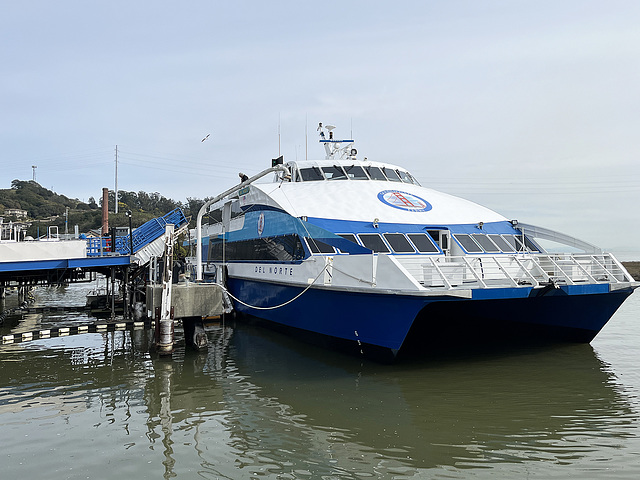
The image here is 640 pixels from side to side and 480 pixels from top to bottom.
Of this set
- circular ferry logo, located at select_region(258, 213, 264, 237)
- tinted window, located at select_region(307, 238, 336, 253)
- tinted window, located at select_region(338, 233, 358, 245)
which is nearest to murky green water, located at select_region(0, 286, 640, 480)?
tinted window, located at select_region(307, 238, 336, 253)

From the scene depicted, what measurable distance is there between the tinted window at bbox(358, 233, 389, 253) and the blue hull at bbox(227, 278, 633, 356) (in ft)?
4.95

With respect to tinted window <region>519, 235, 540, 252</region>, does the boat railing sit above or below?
below

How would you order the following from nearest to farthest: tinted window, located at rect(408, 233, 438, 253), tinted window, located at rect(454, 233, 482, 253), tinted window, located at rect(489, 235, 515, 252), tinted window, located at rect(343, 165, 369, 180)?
tinted window, located at rect(408, 233, 438, 253) < tinted window, located at rect(454, 233, 482, 253) < tinted window, located at rect(489, 235, 515, 252) < tinted window, located at rect(343, 165, 369, 180)

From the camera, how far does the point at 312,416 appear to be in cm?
768

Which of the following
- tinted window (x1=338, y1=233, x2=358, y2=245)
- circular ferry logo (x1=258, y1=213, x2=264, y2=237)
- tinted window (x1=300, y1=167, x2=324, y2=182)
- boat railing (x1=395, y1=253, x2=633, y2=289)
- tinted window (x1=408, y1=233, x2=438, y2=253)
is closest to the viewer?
boat railing (x1=395, y1=253, x2=633, y2=289)

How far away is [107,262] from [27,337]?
161 inches

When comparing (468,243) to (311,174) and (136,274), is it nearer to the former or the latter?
(311,174)

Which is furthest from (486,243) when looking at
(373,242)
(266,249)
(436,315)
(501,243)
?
(266,249)

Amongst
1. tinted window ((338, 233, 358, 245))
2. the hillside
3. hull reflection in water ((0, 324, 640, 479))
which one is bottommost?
hull reflection in water ((0, 324, 640, 479))

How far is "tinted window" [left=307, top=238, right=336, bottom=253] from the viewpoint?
444 inches

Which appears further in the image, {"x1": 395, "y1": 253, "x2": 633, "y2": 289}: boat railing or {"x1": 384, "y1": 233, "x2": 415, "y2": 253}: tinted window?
{"x1": 384, "y1": 233, "x2": 415, "y2": 253}: tinted window

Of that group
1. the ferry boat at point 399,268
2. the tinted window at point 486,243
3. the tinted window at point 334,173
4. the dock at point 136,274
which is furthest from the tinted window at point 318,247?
the tinted window at point 334,173

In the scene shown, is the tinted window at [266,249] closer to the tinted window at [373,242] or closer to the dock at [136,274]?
the tinted window at [373,242]

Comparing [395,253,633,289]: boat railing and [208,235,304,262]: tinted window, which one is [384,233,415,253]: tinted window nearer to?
[395,253,633,289]: boat railing
